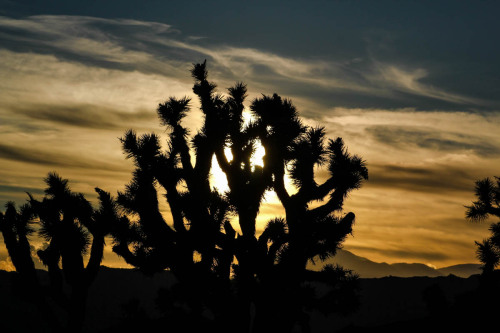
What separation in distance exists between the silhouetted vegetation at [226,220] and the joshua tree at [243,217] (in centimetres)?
2

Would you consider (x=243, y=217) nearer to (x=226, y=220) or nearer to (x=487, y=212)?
(x=226, y=220)

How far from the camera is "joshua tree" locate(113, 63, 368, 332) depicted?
1002 centimetres

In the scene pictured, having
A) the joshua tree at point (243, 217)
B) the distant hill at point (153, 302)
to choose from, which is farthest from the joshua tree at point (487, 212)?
the distant hill at point (153, 302)

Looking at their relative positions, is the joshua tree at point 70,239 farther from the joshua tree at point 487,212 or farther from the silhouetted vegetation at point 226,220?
the joshua tree at point 487,212

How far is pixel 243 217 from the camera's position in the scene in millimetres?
10422

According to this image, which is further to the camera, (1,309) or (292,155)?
(1,309)

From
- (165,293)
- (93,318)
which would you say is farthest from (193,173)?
(93,318)

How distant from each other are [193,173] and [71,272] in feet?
12.4

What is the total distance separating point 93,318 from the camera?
54500 millimetres

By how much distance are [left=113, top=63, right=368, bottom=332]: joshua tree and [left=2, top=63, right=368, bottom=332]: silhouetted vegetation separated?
0.9 inches

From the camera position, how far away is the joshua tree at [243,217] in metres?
10.0

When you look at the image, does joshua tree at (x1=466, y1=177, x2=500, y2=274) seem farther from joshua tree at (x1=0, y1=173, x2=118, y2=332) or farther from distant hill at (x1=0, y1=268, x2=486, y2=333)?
distant hill at (x1=0, y1=268, x2=486, y2=333)

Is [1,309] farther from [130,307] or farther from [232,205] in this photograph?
[232,205]

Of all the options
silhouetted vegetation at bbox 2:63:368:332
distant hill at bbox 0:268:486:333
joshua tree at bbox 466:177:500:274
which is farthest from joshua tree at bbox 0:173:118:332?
distant hill at bbox 0:268:486:333
